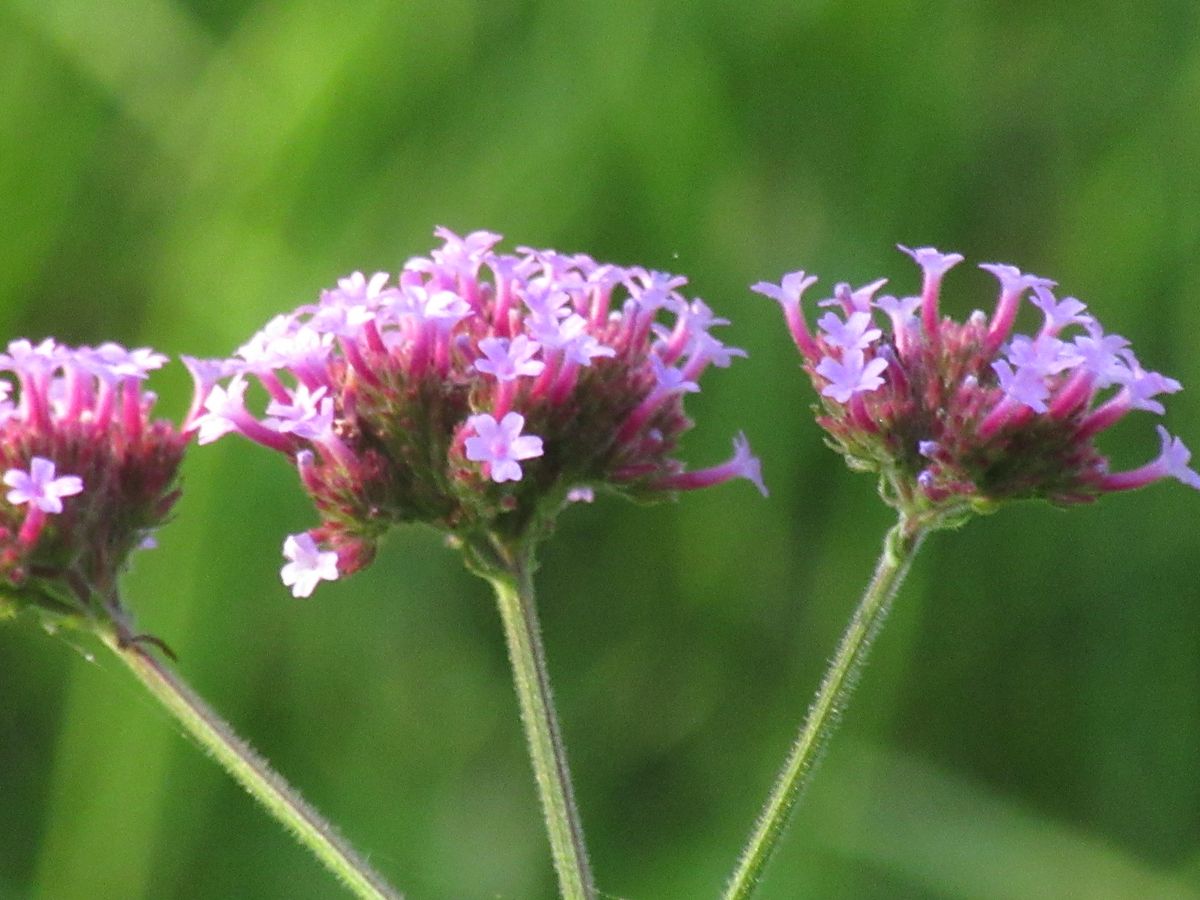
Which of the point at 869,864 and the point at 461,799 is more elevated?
the point at 869,864

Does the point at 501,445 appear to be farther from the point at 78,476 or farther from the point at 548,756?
the point at 78,476

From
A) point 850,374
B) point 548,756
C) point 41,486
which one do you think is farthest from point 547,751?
point 41,486

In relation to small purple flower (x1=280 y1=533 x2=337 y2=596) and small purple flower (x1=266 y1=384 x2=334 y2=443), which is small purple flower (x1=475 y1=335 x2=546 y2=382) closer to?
small purple flower (x1=266 y1=384 x2=334 y2=443)

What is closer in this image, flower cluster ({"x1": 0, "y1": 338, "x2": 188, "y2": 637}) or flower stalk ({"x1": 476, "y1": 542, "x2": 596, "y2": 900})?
flower stalk ({"x1": 476, "y1": 542, "x2": 596, "y2": 900})

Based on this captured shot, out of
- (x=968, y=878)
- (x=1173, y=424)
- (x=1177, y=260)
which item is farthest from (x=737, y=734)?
(x=1177, y=260)

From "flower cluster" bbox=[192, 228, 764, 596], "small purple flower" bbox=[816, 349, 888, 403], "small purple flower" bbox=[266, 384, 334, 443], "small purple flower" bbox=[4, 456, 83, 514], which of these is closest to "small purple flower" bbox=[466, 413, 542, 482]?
"flower cluster" bbox=[192, 228, 764, 596]

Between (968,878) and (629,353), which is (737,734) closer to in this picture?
(968,878)
